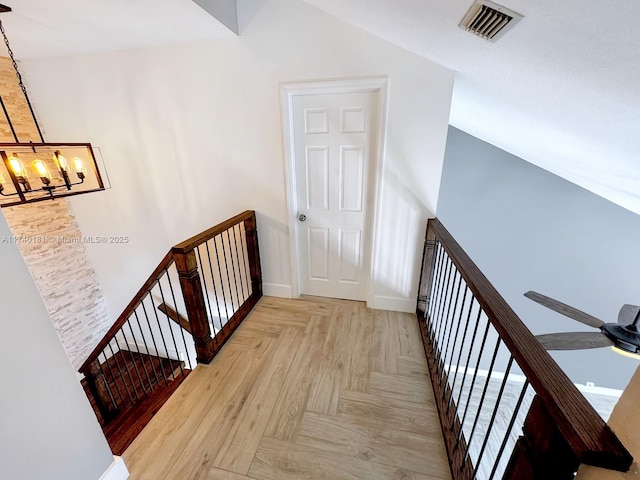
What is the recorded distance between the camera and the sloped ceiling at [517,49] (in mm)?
820

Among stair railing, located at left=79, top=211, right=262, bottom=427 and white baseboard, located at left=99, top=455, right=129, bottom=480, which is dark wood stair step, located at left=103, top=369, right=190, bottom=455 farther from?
white baseboard, located at left=99, top=455, right=129, bottom=480

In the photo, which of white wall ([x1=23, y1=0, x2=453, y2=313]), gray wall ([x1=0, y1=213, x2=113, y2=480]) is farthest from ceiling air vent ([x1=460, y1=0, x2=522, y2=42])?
gray wall ([x1=0, y1=213, x2=113, y2=480])

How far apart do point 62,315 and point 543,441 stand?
4.67m

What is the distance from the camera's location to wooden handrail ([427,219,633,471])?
0.51 m

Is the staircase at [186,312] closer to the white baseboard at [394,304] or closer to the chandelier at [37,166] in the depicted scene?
the chandelier at [37,166]

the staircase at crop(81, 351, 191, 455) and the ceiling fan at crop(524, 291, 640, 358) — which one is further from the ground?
the ceiling fan at crop(524, 291, 640, 358)

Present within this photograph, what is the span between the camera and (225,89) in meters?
2.26

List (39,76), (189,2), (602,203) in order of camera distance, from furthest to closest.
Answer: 1. (602,203)
2. (39,76)
3. (189,2)

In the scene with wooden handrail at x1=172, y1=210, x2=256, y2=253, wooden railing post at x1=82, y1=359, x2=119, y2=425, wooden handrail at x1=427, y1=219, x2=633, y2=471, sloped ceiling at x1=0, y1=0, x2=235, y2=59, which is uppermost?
sloped ceiling at x1=0, y1=0, x2=235, y2=59

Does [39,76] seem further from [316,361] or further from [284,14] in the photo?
[316,361]

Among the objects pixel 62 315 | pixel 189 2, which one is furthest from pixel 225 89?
pixel 62 315

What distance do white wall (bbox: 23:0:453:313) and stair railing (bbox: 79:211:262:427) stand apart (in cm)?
24

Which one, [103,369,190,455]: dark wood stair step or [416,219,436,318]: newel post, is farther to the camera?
[416,219,436,318]: newel post

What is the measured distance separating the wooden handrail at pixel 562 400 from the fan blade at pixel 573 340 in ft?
4.17
